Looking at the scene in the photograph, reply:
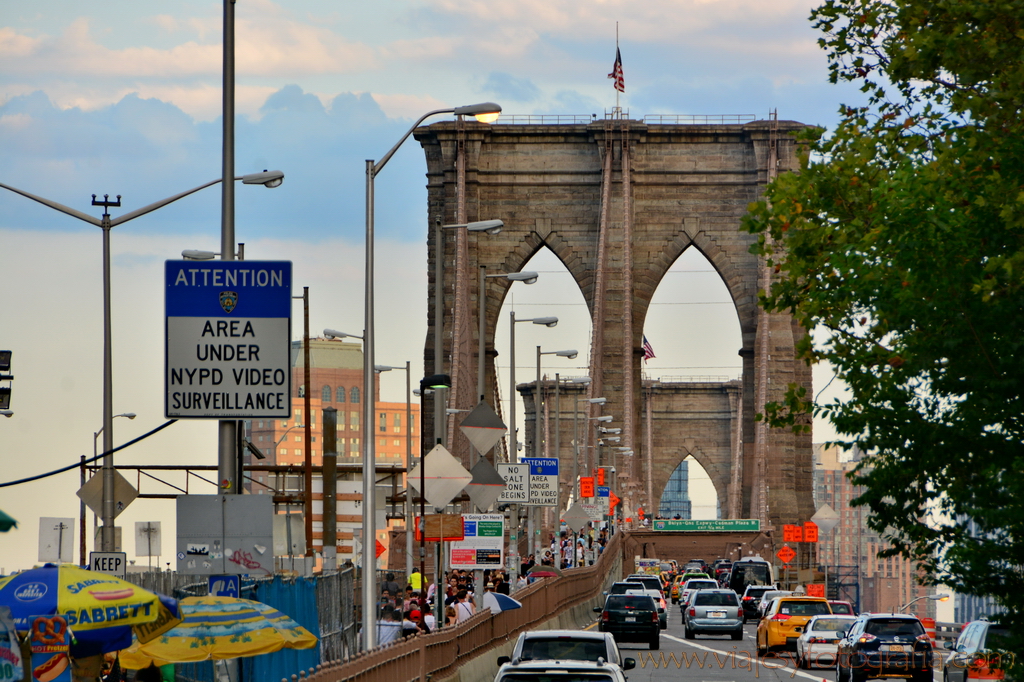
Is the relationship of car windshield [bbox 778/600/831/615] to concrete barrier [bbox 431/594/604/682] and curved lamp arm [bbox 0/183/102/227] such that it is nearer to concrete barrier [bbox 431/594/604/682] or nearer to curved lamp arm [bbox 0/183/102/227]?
concrete barrier [bbox 431/594/604/682]

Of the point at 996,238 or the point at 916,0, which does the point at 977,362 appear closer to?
the point at 996,238

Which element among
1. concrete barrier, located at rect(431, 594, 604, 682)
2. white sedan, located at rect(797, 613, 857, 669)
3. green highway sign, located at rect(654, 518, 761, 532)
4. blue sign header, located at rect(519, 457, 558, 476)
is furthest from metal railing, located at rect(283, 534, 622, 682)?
green highway sign, located at rect(654, 518, 761, 532)

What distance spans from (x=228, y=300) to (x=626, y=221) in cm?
8546

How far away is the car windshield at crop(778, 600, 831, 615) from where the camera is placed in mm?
35625

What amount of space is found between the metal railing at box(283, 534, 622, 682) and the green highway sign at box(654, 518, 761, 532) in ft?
202

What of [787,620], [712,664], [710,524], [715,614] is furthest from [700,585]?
[710,524]

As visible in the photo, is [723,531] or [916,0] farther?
[723,531]

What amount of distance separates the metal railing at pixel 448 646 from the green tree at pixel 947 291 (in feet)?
18.6

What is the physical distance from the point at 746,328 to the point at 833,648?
71.6 meters

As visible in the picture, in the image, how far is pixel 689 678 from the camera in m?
28.1

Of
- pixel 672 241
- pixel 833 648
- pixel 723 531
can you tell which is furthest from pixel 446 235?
pixel 833 648

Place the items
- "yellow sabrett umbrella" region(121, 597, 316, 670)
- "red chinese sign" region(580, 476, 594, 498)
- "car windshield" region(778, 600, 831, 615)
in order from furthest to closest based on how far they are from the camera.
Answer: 1. "red chinese sign" region(580, 476, 594, 498)
2. "car windshield" region(778, 600, 831, 615)
3. "yellow sabrett umbrella" region(121, 597, 316, 670)

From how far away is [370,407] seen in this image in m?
22.1

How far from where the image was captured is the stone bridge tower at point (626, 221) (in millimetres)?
98188
